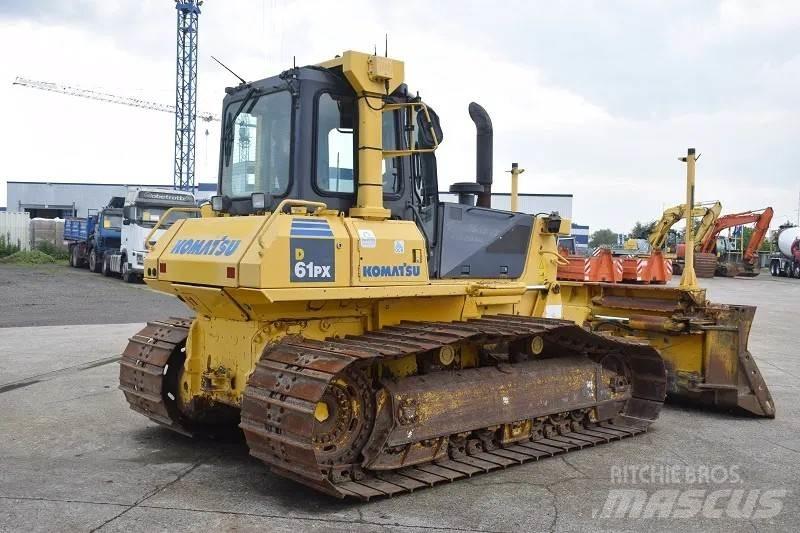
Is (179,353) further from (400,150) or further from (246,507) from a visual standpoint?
(400,150)

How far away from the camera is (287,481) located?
614 cm

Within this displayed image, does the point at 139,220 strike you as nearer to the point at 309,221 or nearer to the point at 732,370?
the point at 732,370

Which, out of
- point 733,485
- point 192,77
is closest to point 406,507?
point 733,485

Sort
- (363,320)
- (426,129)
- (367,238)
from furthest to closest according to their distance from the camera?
1. (426,129)
2. (363,320)
3. (367,238)

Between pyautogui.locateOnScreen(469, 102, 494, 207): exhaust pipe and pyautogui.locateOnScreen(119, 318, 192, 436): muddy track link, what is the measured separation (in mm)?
2965

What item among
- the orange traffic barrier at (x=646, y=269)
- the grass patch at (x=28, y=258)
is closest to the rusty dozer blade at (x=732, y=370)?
the orange traffic barrier at (x=646, y=269)

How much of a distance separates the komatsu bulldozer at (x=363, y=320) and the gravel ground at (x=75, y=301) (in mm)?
10218

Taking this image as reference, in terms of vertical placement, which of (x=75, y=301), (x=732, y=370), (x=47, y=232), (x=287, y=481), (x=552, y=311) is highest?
(x=47, y=232)

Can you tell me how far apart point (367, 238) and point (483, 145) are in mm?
1699

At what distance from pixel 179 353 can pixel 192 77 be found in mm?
57022

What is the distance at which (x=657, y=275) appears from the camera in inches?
471

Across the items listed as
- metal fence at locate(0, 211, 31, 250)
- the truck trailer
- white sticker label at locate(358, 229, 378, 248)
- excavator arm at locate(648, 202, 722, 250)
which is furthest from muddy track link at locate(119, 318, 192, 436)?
metal fence at locate(0, 211, 31, 250)

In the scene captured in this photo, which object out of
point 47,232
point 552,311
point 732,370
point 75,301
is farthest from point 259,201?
point 47,232

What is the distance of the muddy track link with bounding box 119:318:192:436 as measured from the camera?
700 centimetres
